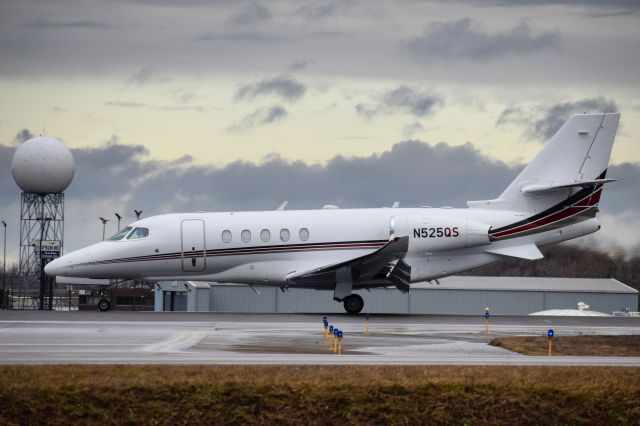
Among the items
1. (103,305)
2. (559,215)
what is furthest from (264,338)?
(559,215)

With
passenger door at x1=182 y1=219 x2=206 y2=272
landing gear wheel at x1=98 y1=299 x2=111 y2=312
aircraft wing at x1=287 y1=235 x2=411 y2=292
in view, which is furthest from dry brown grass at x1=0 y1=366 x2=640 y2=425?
landing gear wheel at x1=98 y1=299 x2=111 y2=312

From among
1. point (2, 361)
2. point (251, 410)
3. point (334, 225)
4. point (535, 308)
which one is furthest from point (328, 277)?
point (535, 308)

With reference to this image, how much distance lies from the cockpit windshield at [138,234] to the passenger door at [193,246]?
1451 millimetres

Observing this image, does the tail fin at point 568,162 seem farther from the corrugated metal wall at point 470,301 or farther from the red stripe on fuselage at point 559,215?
the corrugated metal wall at point 470,301

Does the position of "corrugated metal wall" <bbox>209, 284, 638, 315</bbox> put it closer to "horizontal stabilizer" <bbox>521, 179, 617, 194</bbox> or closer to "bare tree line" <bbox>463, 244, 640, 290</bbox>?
"bare tree line" <bbox>463, 244, 640, 290</bbox>

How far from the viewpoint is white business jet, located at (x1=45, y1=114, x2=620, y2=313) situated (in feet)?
128

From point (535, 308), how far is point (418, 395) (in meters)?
48.0

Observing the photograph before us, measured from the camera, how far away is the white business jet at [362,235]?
3894 cm

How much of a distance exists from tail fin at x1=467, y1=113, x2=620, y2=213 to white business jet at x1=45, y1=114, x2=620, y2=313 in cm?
4

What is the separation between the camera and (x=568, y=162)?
39938 millimetres

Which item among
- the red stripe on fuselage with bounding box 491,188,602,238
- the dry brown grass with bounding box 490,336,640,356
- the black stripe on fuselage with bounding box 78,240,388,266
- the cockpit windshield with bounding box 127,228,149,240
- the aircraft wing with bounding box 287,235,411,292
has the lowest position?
the dry brown grass with bounding box 490,336,640,356

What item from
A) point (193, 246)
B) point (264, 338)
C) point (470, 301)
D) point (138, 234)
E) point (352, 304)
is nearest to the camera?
point (264, 338)

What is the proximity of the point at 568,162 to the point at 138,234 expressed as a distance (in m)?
16.3

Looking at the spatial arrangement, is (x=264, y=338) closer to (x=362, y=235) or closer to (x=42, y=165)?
(x=362, y=235)
